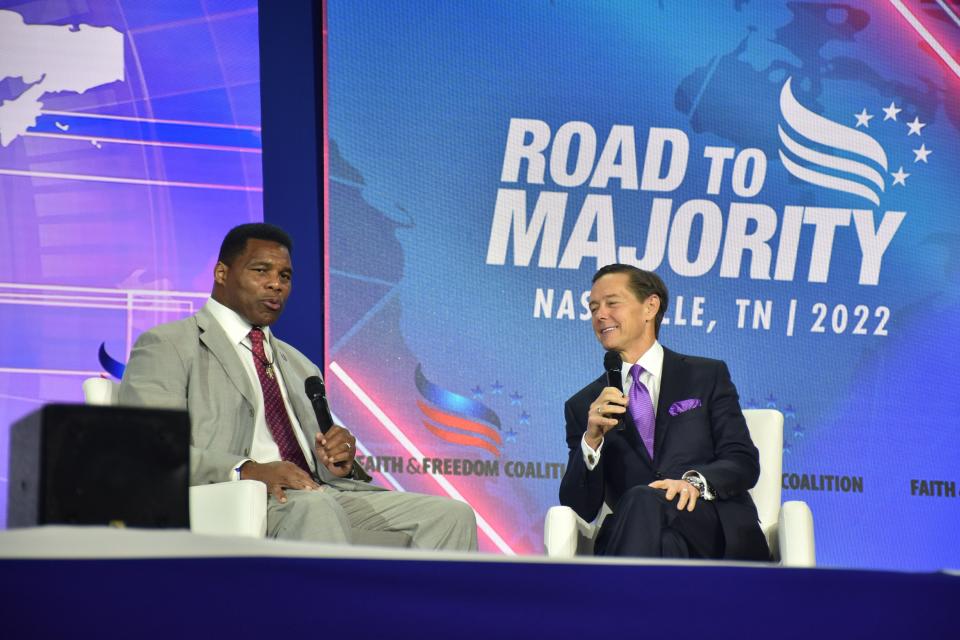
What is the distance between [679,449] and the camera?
11.3 ft

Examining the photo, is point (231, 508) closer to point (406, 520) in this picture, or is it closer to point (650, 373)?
point (406, 520)

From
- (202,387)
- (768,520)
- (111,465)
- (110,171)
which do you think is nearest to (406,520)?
(202,387)

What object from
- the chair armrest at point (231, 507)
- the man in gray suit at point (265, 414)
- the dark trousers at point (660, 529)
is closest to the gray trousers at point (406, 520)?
the man in gray suit at point (265, 414)

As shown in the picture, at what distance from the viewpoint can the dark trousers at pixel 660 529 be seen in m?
3.06

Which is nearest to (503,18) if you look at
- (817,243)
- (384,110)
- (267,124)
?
(384,110)

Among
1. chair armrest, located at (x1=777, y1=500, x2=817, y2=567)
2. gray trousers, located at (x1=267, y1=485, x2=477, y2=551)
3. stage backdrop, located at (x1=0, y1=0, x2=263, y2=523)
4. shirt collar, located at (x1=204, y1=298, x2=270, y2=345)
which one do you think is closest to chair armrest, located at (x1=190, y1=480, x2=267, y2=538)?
gray trousers, located at (x1=267, y1=485, x2=477, y2=551)

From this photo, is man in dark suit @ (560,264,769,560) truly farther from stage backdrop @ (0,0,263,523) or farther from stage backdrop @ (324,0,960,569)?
stage backdrop @ (0,0,263,523)

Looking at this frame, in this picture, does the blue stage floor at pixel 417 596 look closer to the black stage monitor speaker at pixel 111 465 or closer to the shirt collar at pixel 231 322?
the black stage monitor speaker at pixel 111 465

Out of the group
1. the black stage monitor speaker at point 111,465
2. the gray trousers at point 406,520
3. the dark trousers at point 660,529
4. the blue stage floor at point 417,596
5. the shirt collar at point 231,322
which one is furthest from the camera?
the shirt collar at point 231,322

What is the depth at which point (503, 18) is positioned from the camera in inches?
193

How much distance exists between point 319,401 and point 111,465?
159cm

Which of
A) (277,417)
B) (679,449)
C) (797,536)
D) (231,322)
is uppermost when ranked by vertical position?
(231,322)

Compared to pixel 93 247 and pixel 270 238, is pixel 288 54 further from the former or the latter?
pixel 270 238

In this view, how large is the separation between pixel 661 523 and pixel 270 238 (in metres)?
1.52
